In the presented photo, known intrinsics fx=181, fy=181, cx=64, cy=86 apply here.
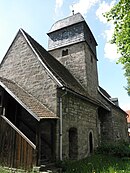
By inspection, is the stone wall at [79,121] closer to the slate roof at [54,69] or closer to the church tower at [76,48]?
the slate roof at [54,69]

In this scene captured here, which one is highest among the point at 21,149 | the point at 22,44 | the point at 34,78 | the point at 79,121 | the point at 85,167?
the point at 22,44

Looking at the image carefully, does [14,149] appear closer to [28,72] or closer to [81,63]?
[28,72]

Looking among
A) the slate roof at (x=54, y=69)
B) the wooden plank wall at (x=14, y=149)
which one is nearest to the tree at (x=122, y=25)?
the slate roof at (x=54, y=69)

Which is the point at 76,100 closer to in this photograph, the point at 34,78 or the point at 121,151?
the point at 34,78

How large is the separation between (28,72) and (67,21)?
28.0ft

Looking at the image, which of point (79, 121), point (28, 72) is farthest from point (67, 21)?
point (79, 121)

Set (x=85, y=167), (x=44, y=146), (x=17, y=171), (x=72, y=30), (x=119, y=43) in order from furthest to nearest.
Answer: (x=72, y=30) → (x=119, y=43) → (x=44, y=146) → (x=85, y=167) → (x=17, y=171)

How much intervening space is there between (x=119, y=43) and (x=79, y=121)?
15.6 feet

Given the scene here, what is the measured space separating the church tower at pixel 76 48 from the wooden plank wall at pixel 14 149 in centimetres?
723

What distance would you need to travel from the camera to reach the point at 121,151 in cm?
1131

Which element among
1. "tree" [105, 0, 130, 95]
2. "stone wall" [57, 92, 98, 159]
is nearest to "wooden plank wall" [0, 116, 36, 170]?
"stone wall" [57, 92, 98, 159]

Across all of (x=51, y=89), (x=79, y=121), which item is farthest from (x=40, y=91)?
(x=79, y=121)

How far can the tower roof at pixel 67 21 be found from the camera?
1613cm

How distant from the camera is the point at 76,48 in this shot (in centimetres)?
1524
